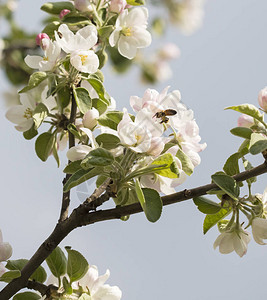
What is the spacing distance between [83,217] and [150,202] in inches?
5.5

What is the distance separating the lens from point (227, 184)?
3.20 ft

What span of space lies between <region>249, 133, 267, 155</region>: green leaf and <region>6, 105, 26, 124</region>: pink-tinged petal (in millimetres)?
619

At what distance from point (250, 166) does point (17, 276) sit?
1.78 feet

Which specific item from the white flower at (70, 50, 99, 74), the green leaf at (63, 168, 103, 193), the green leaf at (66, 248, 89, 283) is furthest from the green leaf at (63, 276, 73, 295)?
the white flower at (70, 50, 99, 74)

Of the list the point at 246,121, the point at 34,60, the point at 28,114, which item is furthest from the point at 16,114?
the point at 246,121

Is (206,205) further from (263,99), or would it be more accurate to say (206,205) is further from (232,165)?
(263,99)

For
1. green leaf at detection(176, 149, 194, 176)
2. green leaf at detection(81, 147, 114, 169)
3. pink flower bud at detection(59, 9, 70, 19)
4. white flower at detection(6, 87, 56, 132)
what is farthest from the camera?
pink flower bud at detection(59, 9, 70, 19)

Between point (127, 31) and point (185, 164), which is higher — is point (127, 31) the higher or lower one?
the higher one

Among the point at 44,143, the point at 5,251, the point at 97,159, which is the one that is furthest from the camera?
the point at 44,143

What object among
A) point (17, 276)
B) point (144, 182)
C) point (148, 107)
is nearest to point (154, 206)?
point (144, 182)

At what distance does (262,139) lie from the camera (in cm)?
98

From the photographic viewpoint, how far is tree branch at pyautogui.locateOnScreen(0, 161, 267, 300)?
3.23 feet

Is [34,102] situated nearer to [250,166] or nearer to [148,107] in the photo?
[148,107]

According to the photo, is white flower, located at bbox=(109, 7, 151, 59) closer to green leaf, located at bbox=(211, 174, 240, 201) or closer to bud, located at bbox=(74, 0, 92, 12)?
bud, located at bbox=(74, 0, 92, 12)
